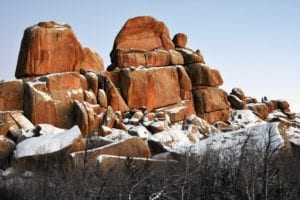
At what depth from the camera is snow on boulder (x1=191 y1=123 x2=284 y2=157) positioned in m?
29.7

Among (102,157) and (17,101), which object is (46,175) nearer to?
(102,157)

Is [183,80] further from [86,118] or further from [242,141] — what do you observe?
[242,141]

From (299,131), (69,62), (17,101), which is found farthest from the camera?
(299,131)

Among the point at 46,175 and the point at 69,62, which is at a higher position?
the point at 69,62

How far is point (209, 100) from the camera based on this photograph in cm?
4569

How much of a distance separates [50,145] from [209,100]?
71.5 feet

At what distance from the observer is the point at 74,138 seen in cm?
2812

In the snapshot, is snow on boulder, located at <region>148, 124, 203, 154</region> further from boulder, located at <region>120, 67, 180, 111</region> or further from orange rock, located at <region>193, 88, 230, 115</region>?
orange rock, located at <region>193, 88, 230, 115</region>

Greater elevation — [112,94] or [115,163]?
[112,94]

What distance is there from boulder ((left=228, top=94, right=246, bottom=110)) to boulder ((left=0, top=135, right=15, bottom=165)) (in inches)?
1020

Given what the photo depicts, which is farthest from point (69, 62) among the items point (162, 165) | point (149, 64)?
point (162, 165)

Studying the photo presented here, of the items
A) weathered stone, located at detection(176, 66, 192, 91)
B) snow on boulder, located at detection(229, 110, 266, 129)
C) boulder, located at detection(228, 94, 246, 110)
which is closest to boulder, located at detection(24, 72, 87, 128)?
weathered stone, located at detection(176, 66, 192, 91)

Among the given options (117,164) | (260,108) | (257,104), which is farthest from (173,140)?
(257,104)

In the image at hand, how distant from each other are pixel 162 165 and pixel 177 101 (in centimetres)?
1531
